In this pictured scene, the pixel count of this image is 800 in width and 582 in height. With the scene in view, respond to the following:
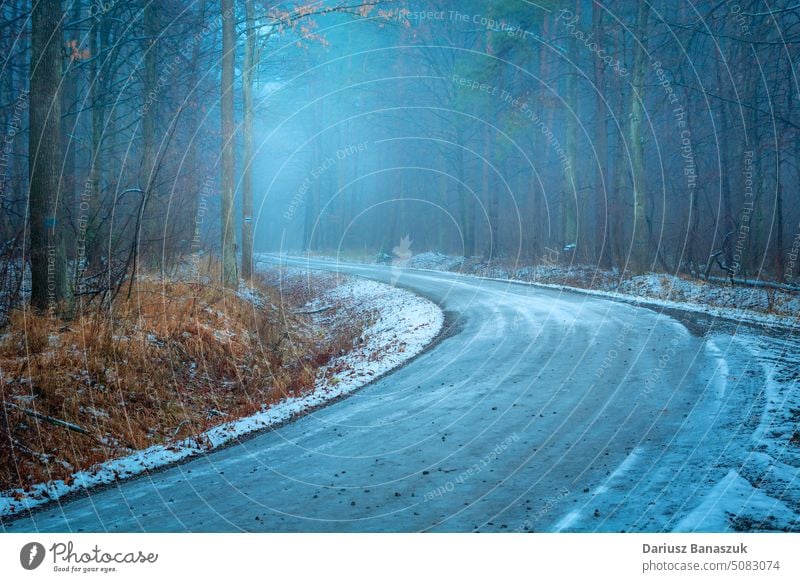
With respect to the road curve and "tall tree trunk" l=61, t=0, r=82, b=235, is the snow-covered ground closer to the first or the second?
the road curve

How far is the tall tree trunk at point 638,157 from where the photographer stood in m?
18.2

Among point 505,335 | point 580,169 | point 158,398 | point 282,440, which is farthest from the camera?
point 580,169

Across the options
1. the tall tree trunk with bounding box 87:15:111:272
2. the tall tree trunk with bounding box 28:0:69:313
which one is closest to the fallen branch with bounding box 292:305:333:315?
the tall tree trunk with bounding box 87:15:111:272

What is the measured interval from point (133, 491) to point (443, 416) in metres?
3.02

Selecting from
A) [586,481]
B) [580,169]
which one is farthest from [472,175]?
[586,481]

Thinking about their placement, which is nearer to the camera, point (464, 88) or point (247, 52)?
point (247, 52)

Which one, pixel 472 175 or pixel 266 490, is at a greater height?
pixel 472 175

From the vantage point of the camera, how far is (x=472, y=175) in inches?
1547

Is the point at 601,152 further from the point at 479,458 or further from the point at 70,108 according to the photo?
the point at 479,458

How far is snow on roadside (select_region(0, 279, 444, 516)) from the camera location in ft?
16.6

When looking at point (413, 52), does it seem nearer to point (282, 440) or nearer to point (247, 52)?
point (247, 52)

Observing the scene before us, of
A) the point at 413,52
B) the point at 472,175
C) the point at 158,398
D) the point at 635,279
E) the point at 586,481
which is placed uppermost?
the point at 413,52

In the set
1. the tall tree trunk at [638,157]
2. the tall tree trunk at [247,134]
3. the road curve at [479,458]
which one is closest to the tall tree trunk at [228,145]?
the tall tree trunk at [247,134]

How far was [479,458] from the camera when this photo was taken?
4770mm
